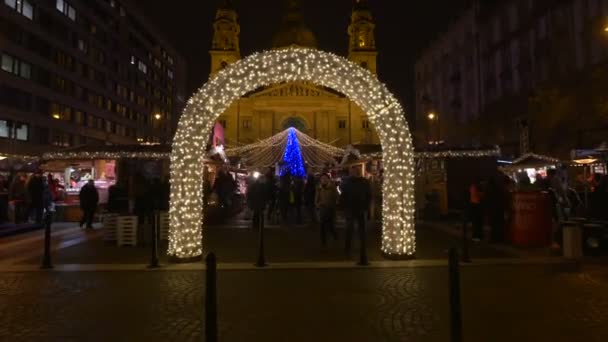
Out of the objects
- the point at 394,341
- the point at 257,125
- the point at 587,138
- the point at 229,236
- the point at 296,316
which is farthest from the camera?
the point at 257,125

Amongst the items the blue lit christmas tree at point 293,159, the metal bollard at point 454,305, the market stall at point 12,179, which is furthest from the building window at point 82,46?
the metal bollard at point 454,305

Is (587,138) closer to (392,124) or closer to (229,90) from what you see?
(392,124)

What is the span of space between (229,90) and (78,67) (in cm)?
5301

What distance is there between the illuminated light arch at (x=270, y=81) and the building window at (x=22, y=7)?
41.8m

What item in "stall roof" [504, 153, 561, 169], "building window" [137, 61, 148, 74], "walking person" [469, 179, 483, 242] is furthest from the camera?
"building window" [137, 61, 148, 74]

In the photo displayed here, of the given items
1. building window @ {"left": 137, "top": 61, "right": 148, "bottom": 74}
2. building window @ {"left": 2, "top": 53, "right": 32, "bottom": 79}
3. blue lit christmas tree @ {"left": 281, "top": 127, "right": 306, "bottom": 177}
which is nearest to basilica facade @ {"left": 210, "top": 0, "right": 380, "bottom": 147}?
building window @ {"left": 137, "top": 61, "right": 148, "bottom": 74}

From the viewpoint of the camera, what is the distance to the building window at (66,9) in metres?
50.4

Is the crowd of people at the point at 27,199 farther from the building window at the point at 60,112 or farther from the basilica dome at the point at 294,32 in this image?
the basilica dome at the point at 294,32

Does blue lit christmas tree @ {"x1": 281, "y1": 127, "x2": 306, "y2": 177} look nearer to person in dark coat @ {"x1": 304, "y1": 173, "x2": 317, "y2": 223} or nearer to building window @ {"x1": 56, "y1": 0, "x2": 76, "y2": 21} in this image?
person in dark coat @ {"x1": 304, "y1": 173, "x2": 317, "y2": 223}

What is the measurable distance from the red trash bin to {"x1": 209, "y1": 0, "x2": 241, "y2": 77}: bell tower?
190 feet

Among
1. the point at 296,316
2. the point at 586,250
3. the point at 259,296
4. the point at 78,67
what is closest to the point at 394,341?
the point at 296,316

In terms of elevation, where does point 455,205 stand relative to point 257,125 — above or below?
below

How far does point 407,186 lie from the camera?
31.4 feet

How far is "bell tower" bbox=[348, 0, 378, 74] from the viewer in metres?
65.4
